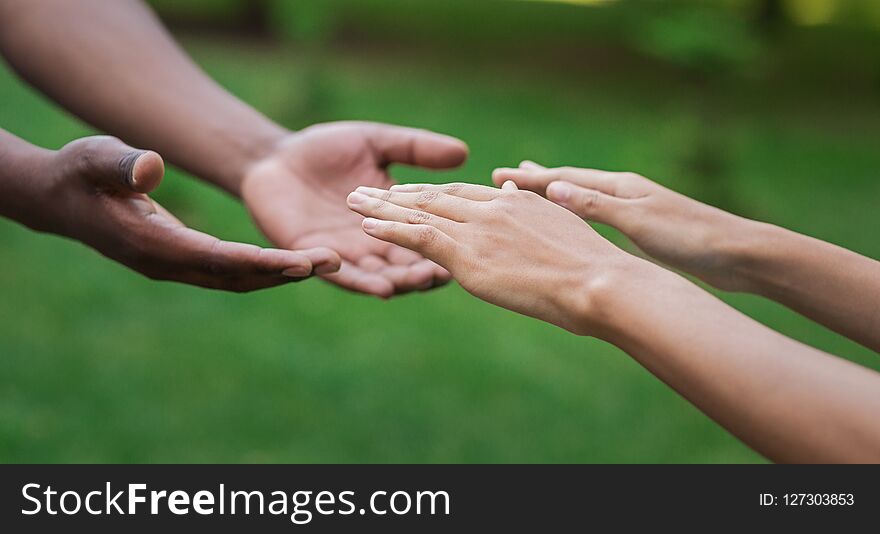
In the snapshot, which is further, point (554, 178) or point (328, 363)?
point (328, 363)

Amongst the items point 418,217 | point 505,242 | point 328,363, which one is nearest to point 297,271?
point 418,217

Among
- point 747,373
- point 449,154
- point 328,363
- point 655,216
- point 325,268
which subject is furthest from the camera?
point 328,363

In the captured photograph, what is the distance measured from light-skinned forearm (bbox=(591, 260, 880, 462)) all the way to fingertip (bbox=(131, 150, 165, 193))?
0.55 m

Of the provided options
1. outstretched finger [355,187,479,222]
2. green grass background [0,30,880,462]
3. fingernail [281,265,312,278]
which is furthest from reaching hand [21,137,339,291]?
green grass background [0,30,880,462]

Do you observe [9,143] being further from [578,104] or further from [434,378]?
[578,104]

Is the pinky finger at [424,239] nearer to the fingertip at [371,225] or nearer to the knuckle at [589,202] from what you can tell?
the fingertip at [371,225]

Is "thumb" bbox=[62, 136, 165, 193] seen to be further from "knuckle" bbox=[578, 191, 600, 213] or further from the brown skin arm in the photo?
"knuckle" bbox=[578, 191, 600, 213]

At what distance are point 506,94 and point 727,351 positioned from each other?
5601 millimetres

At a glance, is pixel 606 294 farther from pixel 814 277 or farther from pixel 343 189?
pixel 343 189

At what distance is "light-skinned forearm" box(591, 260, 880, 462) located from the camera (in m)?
0.88

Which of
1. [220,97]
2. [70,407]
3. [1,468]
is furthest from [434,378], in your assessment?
[220,97]

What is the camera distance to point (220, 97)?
1.69 meters

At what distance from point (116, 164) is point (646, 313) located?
0.65 meters

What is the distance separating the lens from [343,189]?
1.60m
